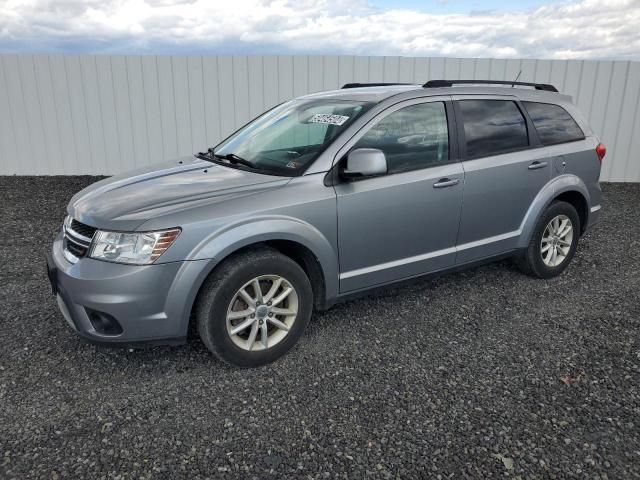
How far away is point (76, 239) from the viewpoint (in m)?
3.20

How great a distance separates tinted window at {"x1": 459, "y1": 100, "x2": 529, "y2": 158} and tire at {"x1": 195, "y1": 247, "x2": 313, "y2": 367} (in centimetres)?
182

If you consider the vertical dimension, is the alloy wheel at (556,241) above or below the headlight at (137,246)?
below

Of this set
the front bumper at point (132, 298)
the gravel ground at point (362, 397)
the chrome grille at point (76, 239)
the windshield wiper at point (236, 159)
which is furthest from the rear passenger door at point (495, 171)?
the chrome grille at point (76, 239)

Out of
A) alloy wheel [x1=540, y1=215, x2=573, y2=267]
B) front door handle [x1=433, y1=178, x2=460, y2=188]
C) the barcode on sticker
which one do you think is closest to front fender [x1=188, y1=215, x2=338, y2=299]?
the barcode on sticker

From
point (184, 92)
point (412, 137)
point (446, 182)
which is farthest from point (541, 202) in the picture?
point (184, 92)

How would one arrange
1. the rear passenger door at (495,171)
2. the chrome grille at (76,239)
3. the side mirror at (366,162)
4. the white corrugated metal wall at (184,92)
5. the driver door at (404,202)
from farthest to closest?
the white corrugated metal wall at (184,92), the rear passenger door at (495,171), the driver door at (404,202), the side mirror at (366,162), the chrome grille at (76,239)

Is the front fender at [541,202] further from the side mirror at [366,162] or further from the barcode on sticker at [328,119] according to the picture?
the barcode on sticker at [328,119]

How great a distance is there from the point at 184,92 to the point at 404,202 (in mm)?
6934

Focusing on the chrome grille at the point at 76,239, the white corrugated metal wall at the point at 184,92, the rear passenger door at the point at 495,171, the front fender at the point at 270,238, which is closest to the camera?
the front fender at the point at 270,238

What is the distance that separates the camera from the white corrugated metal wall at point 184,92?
9.31 metres

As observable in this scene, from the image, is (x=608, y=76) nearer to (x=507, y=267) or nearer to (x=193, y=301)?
(x=507, y=267)

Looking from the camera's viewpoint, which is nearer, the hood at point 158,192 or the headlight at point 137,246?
the headlight at point 137,246

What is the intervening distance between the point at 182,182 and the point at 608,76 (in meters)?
8.96

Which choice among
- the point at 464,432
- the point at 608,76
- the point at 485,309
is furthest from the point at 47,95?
the point at 608,76
